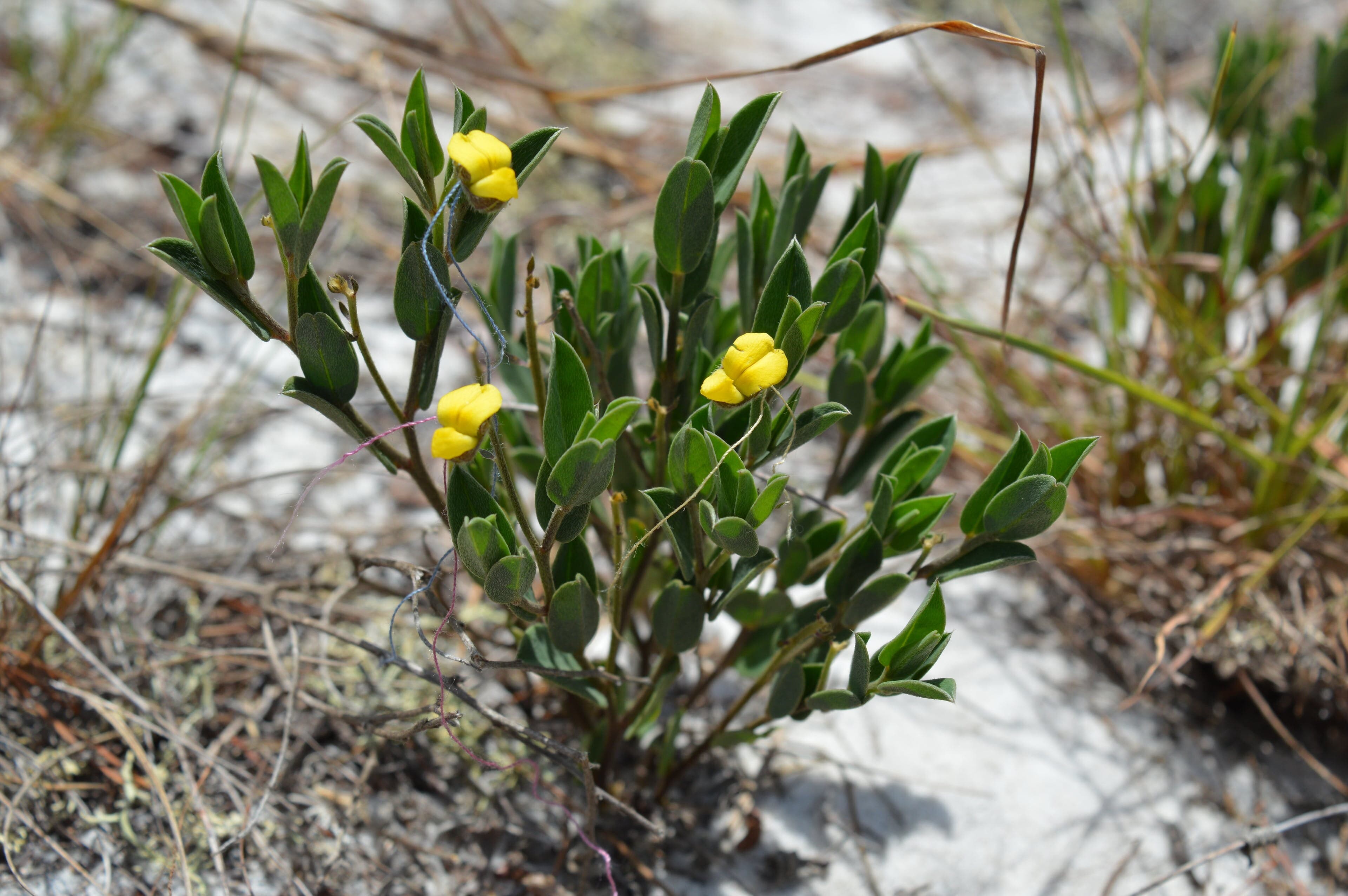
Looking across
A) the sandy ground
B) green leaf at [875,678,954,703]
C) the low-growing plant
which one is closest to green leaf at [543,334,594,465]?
the low-growing plant

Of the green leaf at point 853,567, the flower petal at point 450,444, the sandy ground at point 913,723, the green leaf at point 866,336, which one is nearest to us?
the flower petal at point 450,444

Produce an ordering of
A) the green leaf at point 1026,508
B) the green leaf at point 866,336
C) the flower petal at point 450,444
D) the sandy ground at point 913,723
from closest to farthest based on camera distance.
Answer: the flower petal at point 450,444 → the green leaf at point 1026,508 → the green leaf at point 866,336 → the sandy ground at point 913,723

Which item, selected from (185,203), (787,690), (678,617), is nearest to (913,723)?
(787,690)

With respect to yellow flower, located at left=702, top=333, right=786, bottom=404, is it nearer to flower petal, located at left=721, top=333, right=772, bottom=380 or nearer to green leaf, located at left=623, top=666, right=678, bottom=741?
flower petal, located at left=721, top=333, right=772, bottom=380

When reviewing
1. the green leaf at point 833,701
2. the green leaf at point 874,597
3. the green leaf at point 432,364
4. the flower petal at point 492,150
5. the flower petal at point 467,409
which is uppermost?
the flower petal at point 492,150

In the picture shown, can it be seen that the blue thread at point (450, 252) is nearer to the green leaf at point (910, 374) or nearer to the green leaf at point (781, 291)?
the green leaf at point (781, 291)

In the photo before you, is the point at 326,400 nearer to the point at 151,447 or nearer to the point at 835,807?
the point at 835,807

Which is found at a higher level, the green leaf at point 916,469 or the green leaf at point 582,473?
the green leaf at point 916,469

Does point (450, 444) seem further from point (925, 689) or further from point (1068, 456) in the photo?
point (1068, 456)

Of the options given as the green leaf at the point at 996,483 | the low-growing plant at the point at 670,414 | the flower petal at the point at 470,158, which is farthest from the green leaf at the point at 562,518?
the green leaf at the point at 996,483

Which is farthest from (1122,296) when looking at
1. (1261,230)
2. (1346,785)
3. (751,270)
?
(751,270)
